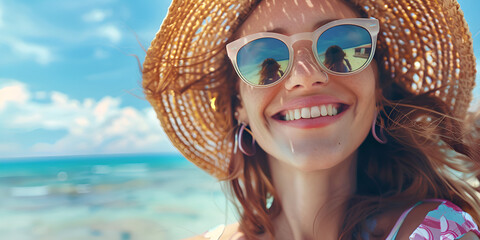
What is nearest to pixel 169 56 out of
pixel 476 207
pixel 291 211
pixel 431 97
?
pixel 291 211

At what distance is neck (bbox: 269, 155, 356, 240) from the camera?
61.5 inches

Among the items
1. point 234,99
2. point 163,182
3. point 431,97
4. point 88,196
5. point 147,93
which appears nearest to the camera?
point 431,97

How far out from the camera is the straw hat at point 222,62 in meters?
1.70

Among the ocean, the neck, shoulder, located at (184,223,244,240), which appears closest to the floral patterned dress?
the neck

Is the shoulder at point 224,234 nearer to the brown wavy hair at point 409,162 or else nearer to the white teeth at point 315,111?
the brown wavy hair at point 409,162

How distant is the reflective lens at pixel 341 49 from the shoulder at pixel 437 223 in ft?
1.89

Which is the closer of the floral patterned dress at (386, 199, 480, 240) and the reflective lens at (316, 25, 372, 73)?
the floral patterned dress at (386, 199, 480, 240)

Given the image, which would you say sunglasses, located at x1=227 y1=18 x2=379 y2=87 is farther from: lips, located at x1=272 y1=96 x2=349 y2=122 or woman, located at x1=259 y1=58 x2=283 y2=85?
lips, located at x1=272 y1=96 x2=349 y2=122

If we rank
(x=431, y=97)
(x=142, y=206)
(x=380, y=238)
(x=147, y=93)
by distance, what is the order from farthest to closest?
(x=142, y=206) → (x=147, y=93) → (x=431, y=97) → (x=380, y=238)

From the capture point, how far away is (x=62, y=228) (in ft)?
25.1

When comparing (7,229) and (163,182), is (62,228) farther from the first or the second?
(163,182)

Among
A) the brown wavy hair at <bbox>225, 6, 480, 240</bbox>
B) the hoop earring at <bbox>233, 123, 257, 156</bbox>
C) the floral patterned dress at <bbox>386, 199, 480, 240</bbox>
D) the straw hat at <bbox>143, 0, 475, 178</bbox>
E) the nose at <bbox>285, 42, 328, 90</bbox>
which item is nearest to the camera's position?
the floral patterned dress at <bbox>386, 199, 480, 240</bbox>

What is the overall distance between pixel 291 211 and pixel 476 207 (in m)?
0.73

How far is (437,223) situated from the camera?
1.25 m
